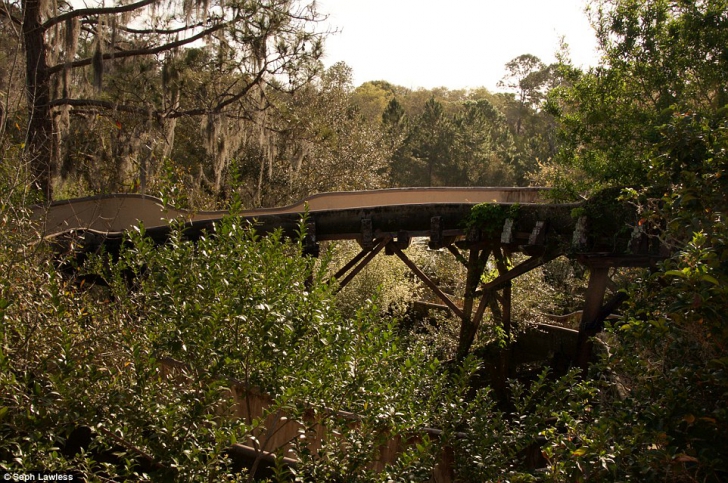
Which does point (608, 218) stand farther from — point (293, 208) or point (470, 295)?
point (293, 208)

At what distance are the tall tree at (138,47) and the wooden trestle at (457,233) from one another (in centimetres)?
174

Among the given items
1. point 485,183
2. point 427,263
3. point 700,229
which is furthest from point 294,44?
point 485,183

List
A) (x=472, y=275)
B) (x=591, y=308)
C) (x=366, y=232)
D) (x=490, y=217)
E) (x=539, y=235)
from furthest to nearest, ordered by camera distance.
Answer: (x=472, y=275)
(x=366, y=232)
(x=490, y=217)
(x=539, y=235)
(x=591, y=308)

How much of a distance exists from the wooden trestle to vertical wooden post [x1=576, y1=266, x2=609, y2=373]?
0.5 inches

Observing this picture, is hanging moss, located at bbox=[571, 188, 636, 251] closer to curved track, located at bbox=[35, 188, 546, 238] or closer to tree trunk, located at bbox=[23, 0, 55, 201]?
curved track, located at bbox=[35, 188, 546, 238]

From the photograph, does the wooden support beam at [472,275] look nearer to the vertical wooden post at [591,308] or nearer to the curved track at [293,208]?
the curved track at [293,208]

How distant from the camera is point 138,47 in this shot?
12.3 m

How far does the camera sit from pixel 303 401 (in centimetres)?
416

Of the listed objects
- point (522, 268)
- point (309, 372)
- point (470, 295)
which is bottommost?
point (470, 295)

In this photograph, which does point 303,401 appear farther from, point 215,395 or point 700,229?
point 700,229

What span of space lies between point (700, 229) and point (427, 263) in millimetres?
13184

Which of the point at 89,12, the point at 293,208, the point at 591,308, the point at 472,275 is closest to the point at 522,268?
the point at 472,275

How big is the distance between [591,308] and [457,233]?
2423 mm

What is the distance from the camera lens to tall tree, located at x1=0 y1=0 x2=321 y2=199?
34.7ft
